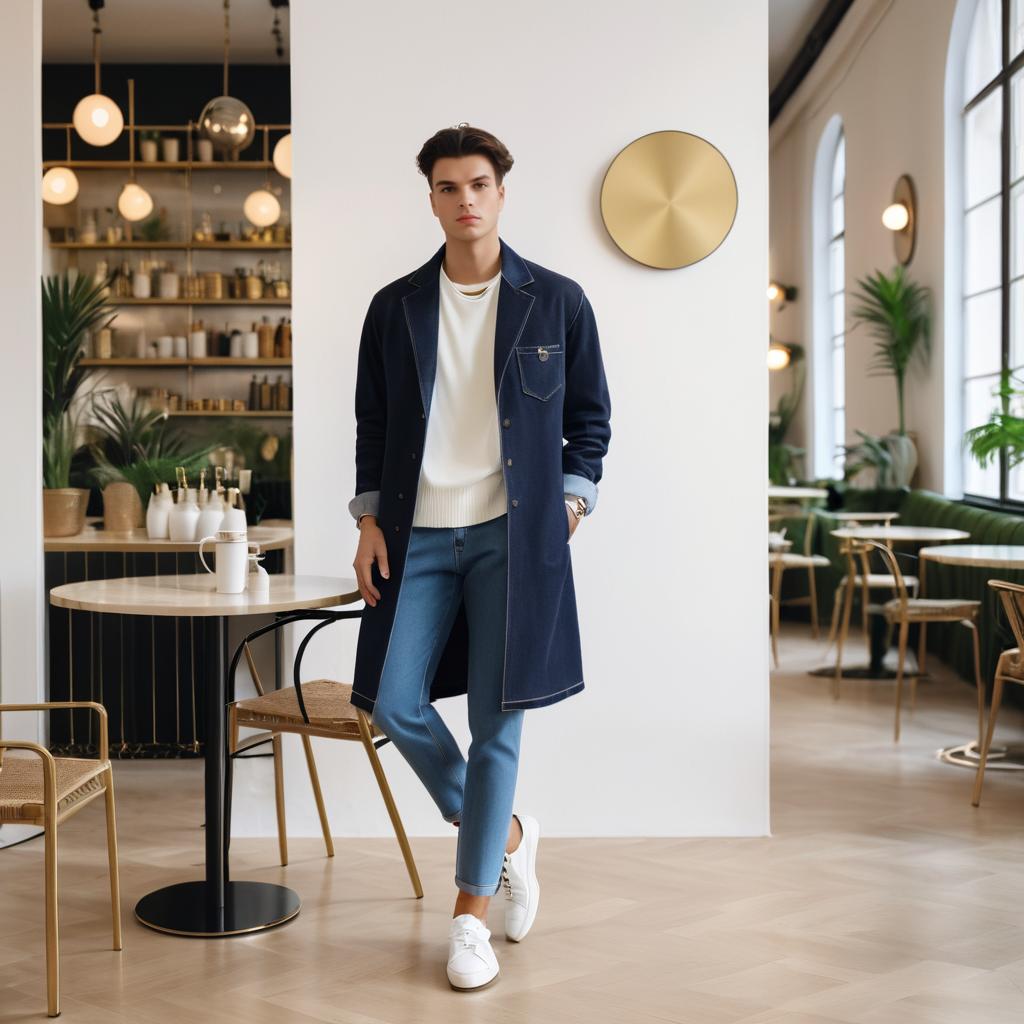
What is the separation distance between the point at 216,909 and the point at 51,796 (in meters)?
0.71

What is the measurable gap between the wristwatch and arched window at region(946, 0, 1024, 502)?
4.51 m

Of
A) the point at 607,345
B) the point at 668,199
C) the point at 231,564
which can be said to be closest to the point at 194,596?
the point at 231,564

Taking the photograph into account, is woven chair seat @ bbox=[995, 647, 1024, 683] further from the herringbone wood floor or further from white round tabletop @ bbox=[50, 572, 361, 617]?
white round tabletop @ bbox=[50, 572, 361, 617]

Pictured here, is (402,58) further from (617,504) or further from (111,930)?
(111,930)

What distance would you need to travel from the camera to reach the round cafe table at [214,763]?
2832 mm

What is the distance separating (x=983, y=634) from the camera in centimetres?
595

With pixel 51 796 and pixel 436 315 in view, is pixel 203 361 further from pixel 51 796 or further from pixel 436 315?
pixel 51 796

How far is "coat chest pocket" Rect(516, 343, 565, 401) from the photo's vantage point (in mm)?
2699

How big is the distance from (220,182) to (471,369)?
22.3ft

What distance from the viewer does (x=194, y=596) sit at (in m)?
2.88

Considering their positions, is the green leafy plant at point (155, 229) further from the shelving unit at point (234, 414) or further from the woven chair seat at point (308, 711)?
the woven chair seat at point (308, 711)

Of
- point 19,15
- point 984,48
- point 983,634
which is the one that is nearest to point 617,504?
point 19,15

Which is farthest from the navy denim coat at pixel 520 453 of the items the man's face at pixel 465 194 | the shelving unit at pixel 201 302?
the shelving unit at pixel 201 302

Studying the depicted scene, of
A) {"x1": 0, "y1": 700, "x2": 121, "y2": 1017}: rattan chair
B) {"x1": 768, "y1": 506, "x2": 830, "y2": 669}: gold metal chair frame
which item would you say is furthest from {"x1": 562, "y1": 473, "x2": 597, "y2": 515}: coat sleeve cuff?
{"x1": 768, "y1": 506, "x2": 830, "y2": 669}: gold metal chair frame
